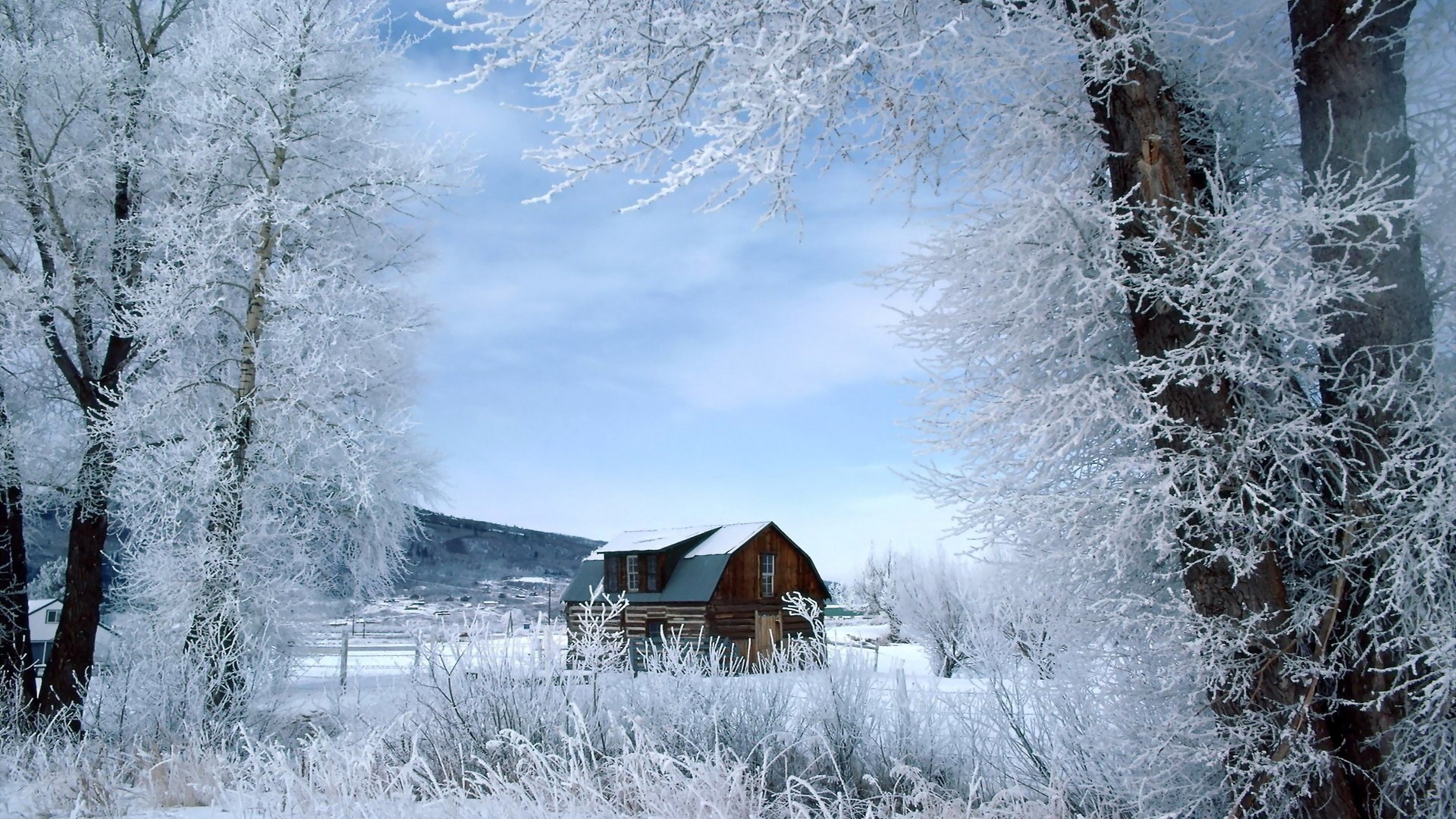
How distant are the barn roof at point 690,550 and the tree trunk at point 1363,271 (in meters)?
19.2

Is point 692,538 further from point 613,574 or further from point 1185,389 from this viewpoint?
point 1185,389

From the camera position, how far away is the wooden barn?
23375 millimetres

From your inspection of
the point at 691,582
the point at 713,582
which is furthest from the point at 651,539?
the point at 713,582

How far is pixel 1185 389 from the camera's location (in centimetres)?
438

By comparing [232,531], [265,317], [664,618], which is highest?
[265,317]

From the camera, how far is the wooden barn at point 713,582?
23375mm

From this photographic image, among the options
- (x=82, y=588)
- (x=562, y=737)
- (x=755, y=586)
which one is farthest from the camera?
(x=755, y=586)

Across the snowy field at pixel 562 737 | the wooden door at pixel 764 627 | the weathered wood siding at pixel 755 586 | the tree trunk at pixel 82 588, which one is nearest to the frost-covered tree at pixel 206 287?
the tree trunk at pixel 82 588

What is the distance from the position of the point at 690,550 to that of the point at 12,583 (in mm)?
15983

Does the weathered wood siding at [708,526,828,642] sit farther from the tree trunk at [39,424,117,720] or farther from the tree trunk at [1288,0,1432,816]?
the tree trunk at [1288,0,1432,816]

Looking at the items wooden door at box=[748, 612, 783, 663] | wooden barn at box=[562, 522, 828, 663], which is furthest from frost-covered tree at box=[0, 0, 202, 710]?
wooden door at box=[748, 612, 783, 663]

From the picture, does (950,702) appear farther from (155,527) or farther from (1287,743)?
(155,527)

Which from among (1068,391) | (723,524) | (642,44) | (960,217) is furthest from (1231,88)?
(723,524)

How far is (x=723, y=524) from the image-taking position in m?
25.8
